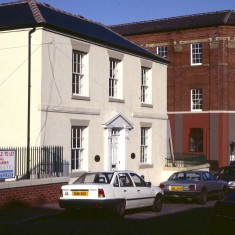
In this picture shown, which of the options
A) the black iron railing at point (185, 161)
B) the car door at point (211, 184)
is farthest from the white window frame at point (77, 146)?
the black iron railing at point (185, 161)

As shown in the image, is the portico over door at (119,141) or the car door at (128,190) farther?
the portico over door at (119,141)

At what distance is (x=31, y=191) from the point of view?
18.6 m

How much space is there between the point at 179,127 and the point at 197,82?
4.12 meters

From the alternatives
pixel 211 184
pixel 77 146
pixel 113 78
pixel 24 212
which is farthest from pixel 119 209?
pixel 113 78

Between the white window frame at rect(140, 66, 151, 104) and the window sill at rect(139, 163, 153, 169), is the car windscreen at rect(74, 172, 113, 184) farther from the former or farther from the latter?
the white window frame at rect(140, 66, 151, 104)

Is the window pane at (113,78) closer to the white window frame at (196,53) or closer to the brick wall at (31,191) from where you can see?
the brick wall at (31,191)

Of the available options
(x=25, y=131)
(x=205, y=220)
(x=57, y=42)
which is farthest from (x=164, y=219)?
(x=57, y=42)

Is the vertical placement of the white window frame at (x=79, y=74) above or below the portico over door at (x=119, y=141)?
above

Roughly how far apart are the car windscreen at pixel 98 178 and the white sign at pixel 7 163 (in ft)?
9.36

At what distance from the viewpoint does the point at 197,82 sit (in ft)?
144

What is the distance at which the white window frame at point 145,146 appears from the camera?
92.4 ft

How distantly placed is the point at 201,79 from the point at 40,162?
26.1 meters

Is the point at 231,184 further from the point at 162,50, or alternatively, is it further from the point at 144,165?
the point at 162,50

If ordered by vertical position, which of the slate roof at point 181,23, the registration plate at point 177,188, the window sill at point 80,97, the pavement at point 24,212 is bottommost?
the pavement at point 24,212
